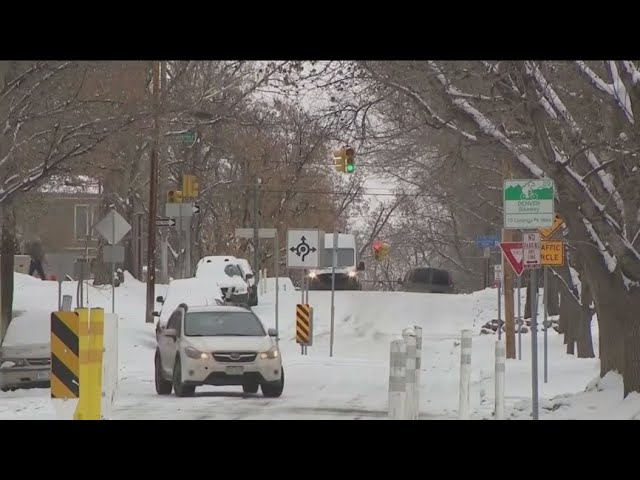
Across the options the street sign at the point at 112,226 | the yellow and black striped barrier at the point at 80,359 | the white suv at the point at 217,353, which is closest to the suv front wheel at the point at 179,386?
the white suv at the point at 217,353

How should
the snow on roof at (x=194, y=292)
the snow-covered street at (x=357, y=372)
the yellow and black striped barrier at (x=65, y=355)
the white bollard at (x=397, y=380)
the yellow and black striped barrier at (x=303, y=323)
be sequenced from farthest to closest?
the snow on roof at (x=194, y=292), the yellow and black striped barrier at (x=303, y=323), the snow-covered street at (x=357, y=372), the yellow and black striped barrier at (x=65, y=355), the white bollard at (x=397, y=380)

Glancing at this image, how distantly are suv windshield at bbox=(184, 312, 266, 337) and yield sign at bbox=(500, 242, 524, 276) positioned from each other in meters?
4.37

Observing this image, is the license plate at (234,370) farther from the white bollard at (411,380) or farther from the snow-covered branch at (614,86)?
the snow-covered branch at (614,86)

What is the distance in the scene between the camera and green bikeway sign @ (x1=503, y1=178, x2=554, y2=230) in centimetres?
1546

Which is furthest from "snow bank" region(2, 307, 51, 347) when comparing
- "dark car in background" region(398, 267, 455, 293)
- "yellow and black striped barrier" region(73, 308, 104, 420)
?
"dark car in background" region(398, 267, 455, 293)

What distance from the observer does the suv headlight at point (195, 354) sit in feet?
66.3

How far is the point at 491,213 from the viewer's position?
45.9m

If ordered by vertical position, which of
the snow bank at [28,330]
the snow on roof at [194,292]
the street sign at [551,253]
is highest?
the street sign at [551,253]

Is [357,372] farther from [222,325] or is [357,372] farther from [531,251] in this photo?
[531,251]

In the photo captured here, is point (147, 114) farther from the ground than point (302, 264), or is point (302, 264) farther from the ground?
point (147, 114)

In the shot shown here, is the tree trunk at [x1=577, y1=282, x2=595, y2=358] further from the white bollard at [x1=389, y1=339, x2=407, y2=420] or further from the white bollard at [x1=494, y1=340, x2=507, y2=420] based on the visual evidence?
the white bollard at [x1=389, y1=339, x2=407, y2=420]

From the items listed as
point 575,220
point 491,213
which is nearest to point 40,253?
point 491,213

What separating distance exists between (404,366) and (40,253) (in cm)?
3694
